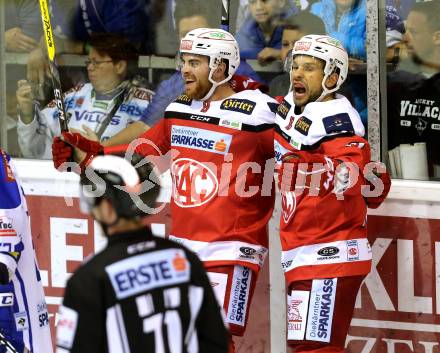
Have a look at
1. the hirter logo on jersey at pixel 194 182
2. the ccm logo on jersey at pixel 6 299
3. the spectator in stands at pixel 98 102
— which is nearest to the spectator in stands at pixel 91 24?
the spectator in stands at pixel 98 102

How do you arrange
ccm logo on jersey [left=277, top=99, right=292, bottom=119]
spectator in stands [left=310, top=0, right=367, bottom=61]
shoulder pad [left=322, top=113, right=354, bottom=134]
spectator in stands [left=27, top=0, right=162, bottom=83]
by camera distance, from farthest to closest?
spectator in stands [left=27, top=0, right=162, bottom=83] → spectator in stands [left=310, top=0, right=367, bottom=61] → ccm logo on jersey [left=277, top=99, right=292, bottom=119] → shoulder pad [left=322, top=113, right=354, bottom=134]

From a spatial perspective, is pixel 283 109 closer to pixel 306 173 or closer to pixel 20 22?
pixel 306 173

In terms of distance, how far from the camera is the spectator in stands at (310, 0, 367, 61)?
680 centimetres

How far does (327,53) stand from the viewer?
20.1 feet

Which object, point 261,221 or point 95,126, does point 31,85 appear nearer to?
point 95,126

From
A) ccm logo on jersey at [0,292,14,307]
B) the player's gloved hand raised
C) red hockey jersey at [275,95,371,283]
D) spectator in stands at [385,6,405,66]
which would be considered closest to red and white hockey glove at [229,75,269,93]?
red hockey jersey at [275,95,371,283]

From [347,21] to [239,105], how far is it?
2.84 ft

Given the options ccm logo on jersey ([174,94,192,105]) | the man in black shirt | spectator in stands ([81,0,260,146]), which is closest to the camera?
the man in black shirt

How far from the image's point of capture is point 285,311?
6.84 meters

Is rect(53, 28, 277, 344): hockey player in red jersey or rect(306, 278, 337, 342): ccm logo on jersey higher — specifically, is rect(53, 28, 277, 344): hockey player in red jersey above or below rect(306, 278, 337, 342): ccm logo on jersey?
above

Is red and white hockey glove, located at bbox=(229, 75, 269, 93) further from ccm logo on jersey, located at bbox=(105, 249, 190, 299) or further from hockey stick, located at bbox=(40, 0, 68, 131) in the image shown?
ccm logo on jersey, located at bbox=(105, 249, 190, 299)

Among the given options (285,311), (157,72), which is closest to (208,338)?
(285,311)

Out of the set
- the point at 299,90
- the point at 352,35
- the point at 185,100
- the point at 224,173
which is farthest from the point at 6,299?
the point at 352,35

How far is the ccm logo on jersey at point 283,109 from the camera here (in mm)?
6241
